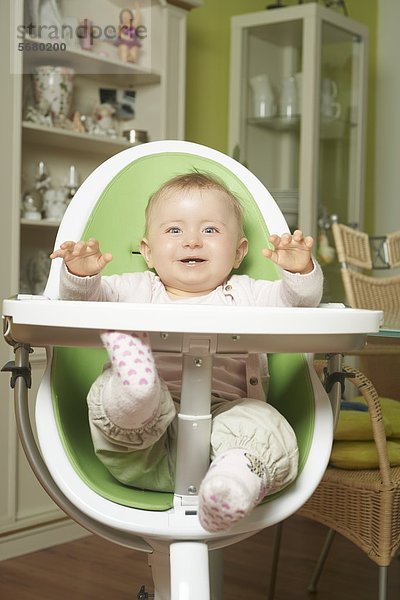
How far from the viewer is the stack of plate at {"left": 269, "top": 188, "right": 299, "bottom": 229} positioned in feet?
11.8

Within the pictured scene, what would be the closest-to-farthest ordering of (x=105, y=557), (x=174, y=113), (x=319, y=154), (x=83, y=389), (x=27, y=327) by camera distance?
(x=27, y=327) → (x=83, y=389) → (x=105, y=557) → (x=174, y=113) → (x=319, y=154)

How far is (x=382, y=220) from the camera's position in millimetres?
4328

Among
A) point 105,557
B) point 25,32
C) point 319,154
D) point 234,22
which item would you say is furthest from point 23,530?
point 234,22

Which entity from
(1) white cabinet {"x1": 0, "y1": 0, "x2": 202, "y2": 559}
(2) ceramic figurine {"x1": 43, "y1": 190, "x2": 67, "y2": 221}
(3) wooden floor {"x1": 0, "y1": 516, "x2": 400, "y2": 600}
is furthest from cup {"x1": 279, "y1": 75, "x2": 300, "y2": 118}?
(3) wooden floor {"x1": 0, "y1": 516, "x2": 400, "y2": 600}

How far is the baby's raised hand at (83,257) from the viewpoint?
1297mm

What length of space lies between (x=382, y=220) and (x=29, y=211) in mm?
2079

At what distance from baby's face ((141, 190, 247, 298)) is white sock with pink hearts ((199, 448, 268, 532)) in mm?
429

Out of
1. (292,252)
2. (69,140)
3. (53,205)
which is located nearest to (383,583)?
(292,252)

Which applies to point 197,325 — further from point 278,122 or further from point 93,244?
point 278,122

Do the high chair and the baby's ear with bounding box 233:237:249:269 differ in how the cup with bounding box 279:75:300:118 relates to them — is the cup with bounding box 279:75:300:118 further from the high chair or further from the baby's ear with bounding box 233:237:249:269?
the baby's ear with bounding box 233:237:249:269

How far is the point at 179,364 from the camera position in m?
1.50

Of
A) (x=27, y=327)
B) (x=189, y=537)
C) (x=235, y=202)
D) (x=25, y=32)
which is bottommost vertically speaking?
(x=189, y=537)

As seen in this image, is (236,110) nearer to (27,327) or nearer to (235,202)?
(235,202)

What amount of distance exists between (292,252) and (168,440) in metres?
0.34
